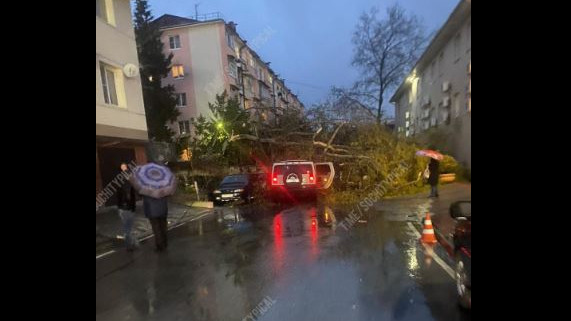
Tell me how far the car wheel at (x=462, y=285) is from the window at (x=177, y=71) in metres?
3.02

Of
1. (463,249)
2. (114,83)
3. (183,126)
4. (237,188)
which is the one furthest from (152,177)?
(463,249)

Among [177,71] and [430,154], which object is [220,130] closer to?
[177,71]

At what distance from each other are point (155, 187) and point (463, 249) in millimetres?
2698

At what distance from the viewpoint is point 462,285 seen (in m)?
3.11

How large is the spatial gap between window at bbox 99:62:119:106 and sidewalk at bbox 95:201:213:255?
3.11 feet

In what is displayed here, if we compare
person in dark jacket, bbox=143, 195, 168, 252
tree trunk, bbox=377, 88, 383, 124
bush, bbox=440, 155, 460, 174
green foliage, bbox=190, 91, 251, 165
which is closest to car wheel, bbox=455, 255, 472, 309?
bush, bbox=440, 155, 460, 174

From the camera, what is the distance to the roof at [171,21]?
319cm

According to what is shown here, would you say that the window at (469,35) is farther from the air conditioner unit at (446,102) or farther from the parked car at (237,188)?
the parked car at (237,188)

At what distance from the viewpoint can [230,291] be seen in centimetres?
338

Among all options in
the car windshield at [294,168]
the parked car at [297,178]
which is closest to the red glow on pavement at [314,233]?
the parked car at [297,178]

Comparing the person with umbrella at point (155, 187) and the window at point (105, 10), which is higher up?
the window at point (105, 10)
